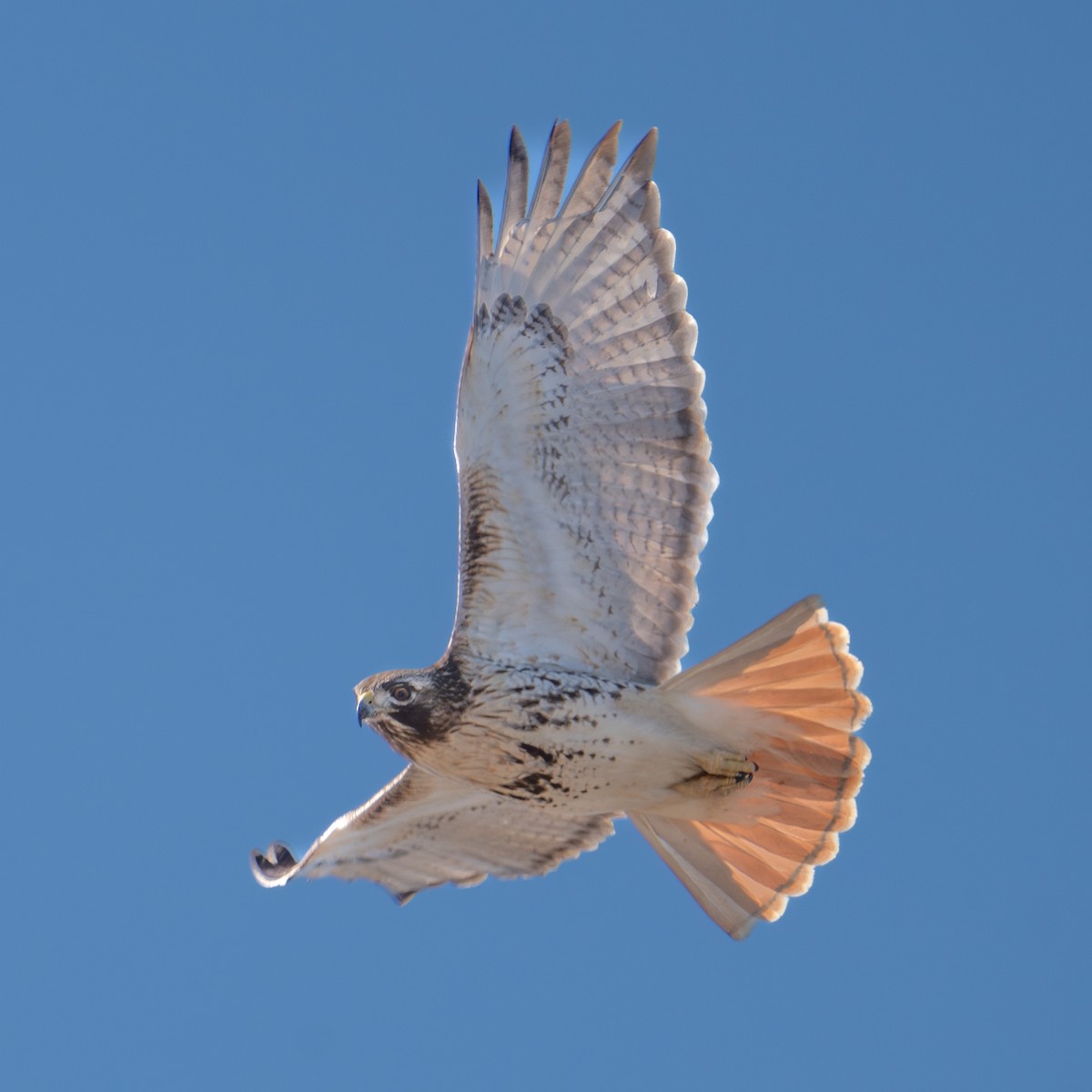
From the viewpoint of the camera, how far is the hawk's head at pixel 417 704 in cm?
849

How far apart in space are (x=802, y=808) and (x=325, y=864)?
8.66ft

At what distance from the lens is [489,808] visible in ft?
32.4

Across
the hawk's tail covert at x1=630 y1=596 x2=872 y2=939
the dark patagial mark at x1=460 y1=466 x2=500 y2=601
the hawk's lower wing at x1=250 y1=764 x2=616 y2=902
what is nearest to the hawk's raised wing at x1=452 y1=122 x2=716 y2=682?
the dark patagial mark at x1=460 y1=466 x2=500 y2=601

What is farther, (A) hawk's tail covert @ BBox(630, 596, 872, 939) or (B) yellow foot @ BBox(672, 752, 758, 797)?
(B) yellow foot @ BBox(672, 752, 758, 797)

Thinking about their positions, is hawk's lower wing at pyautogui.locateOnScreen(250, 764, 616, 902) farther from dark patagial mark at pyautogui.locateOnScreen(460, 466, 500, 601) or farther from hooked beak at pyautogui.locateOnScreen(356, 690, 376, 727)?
dark patagial mark at pyautogui.locateOnScreen(460, 466, 500, 601)

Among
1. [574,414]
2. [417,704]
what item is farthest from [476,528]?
[417,704]

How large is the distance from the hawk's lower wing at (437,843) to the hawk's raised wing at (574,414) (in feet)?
4.61

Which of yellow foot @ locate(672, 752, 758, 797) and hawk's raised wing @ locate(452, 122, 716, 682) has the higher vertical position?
hawk's raised wing @ locate(452, 122, 716, 682)

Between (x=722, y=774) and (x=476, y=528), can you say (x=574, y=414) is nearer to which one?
(x=476, y=528)

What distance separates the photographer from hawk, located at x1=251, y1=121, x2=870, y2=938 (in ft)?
27.6

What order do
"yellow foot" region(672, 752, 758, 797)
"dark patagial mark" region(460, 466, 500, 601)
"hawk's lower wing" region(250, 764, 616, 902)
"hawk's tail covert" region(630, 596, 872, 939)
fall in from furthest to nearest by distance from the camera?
"hawk's lower wing" region(250, 764, 616, 902), "yellow foot" region(672, 752, 758, 797), "dark patagial mark" region(460, 466, 500, 601), "hawk's tail covert" region(630, 596, 872, 939)

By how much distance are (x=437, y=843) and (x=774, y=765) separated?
218cm

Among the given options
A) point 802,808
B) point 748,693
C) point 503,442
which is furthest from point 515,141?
point 802,808

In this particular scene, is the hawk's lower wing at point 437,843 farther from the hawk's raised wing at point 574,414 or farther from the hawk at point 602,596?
the hawk's raised wing at point 574,414
